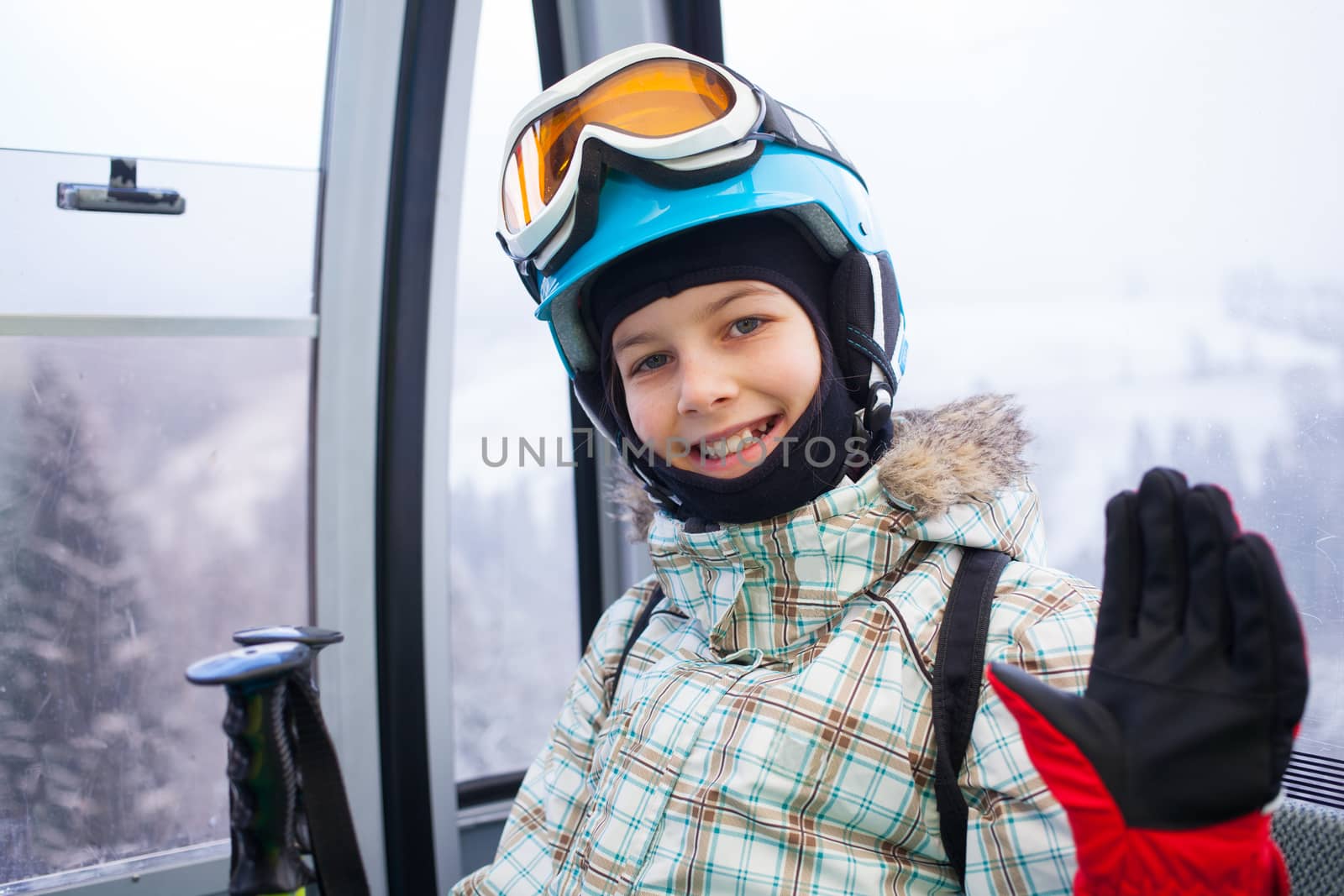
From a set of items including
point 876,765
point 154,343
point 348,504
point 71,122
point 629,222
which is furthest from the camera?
point 348,504

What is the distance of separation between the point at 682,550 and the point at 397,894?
4.62 ft

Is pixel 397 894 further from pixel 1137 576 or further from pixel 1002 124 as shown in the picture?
pixel 1002 124

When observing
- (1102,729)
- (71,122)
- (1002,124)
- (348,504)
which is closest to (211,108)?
(71,122)

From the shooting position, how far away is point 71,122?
1647 mm

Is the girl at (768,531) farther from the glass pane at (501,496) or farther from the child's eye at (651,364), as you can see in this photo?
the glass pane at (501,496)

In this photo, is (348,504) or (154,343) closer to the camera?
(154,343)

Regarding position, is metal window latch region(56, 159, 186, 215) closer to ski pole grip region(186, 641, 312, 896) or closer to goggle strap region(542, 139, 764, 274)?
goggle strap region(542, 139, 764, 274)

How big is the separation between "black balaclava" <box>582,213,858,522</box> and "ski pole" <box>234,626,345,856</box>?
0.47 m

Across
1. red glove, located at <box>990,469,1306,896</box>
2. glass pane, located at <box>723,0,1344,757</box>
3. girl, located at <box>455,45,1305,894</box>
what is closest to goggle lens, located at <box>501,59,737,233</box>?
girl, located at <box>455,45,1305,894</box>

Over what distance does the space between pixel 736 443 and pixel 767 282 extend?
21cm

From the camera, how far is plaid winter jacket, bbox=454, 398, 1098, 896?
0.81 metres

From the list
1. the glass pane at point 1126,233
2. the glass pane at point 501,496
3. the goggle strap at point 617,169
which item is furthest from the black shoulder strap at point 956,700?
the glass pane at point 501,496

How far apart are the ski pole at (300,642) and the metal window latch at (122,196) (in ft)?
4.04

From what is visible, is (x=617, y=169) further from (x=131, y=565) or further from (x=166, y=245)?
(x=131, y=565)
